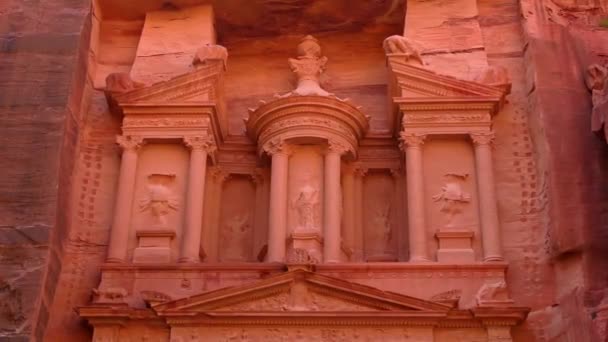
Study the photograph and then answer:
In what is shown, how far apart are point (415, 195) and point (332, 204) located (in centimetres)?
120

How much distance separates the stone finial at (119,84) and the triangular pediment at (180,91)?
10 centimetres

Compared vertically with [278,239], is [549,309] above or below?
below

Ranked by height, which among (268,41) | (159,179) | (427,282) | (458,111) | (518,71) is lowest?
(427,282)

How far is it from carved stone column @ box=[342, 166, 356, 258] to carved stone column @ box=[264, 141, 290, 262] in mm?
1050

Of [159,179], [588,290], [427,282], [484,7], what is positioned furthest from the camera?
[484,7]

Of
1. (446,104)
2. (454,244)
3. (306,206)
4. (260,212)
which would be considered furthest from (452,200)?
(260,212)

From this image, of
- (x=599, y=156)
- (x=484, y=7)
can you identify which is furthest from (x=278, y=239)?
(x=484, y=7)

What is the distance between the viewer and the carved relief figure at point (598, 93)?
39.3 ft

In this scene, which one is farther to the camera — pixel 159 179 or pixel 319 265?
pixel 159 179

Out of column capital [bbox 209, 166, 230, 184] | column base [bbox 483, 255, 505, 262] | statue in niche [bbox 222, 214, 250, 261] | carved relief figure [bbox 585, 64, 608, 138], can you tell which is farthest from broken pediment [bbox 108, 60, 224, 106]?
carved relief figure [bbox 585, 64, 608, 138]

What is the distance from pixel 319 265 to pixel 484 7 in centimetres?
580

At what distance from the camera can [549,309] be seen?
11.5m

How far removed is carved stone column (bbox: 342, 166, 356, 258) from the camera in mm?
13305

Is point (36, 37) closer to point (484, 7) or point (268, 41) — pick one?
point (268, 41)
